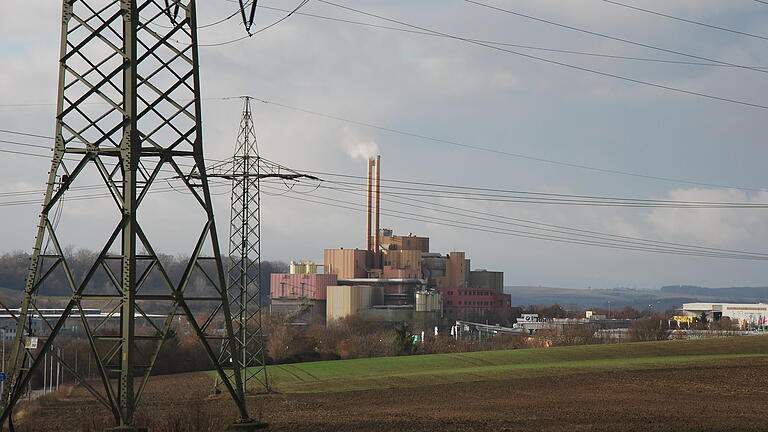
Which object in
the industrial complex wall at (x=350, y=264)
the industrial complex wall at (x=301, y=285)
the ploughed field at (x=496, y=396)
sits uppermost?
the industrial complex wall at (x=350, y=264)

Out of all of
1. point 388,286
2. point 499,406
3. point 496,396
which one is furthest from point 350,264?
point 499,406

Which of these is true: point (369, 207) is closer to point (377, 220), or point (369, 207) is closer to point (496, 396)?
point (377, 220)

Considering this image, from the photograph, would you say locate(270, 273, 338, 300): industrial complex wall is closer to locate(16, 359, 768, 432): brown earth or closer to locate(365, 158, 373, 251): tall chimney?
locate(365, 158, 373, 251): tall chimney

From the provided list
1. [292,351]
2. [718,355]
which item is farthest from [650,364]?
[292,351]

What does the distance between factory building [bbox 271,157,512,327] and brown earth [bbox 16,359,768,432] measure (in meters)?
97.9

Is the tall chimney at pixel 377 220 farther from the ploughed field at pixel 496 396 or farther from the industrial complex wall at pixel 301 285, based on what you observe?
the ploughed field at pixel 496 396

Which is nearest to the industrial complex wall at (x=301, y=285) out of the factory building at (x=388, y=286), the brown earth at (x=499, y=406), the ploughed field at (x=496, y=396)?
the factory building at (x=388, y=286)

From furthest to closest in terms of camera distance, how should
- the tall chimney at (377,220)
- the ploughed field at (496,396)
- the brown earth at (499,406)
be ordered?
the tall chimney at (377,220) < the ploughed field at (496,396) < the brown earth at (499,406)

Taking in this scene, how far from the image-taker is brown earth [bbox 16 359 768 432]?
1113 inches

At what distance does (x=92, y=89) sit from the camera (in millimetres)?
21625

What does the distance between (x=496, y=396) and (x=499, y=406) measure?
6298 mm

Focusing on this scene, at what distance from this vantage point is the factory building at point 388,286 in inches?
6314

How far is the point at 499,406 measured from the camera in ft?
125

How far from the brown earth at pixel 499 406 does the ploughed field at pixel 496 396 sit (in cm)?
5
